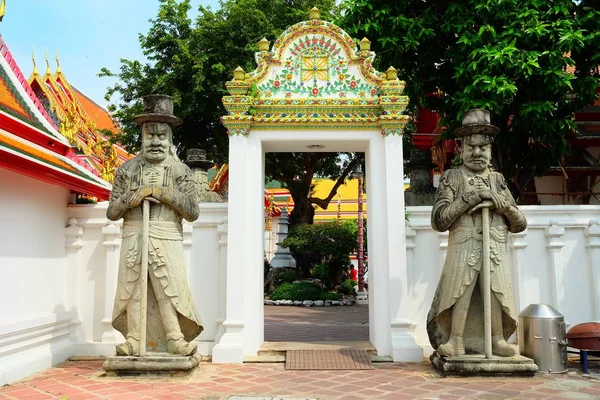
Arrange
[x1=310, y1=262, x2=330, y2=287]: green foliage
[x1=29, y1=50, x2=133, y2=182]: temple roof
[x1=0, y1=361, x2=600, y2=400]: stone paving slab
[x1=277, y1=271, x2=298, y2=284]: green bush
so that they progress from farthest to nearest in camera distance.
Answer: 1. [x1=277, y1=271, x2=298, y2=284]: green bush
2. [x1=310, y1=262, x2=330, y2=287]: green foliage
3. [x1=29, y1=50, x2=133, y2=182]: temple roof
4. [x1=0, y1=361, x2=600, y2=400]: stone paving slab

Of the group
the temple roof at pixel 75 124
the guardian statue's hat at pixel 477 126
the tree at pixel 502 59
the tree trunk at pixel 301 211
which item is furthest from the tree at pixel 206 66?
the guardian statue's hat at pixel 477 126

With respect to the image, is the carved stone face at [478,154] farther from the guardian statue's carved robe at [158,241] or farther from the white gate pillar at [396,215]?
the guardian statue's carved robe at [158,241]

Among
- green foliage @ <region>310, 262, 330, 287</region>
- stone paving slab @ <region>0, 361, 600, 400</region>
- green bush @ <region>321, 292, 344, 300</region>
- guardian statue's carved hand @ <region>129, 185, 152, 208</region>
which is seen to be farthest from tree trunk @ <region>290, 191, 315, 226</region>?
guardian statue's carved hand @ <region>129, 185, 152, 208</region>

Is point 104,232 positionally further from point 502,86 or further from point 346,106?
point 502,86

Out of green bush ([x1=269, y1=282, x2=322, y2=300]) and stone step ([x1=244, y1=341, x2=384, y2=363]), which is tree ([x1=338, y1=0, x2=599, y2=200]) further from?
green bush ([x1=269, y1=282, x2=322, y2=300])

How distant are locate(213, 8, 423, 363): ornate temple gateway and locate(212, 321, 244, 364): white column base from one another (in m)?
0.02

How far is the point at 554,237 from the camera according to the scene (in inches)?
280

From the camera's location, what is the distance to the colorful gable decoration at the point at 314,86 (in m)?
7.00

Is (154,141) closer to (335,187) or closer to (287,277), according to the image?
(287,277)

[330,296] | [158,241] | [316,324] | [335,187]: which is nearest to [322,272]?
[330,296]

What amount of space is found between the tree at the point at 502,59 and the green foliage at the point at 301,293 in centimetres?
747

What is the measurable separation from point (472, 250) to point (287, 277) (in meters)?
12.3

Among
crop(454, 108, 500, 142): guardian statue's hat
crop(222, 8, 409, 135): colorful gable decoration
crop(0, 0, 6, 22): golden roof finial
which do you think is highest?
crop(0, 0, 6, 22): golden roof finial

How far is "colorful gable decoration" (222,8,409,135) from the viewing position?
700 centimetres
